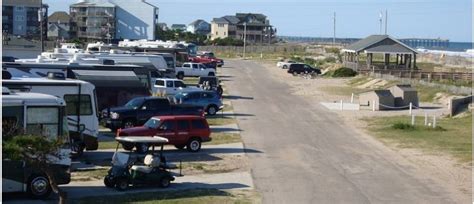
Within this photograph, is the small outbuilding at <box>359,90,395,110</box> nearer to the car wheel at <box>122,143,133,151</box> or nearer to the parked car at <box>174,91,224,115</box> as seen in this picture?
the parked car at <box>174,91,224,115</box>

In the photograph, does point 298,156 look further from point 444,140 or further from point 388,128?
point 388,128

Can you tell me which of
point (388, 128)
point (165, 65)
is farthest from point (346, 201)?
point (165, 65)

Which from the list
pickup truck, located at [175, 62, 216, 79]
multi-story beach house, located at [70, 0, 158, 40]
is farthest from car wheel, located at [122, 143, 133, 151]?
multi-story beach house, located at [70, 0, 158, 40]

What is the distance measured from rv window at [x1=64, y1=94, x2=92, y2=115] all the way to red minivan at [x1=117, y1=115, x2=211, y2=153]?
8.54 ft

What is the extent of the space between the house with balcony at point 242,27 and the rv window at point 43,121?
533ft

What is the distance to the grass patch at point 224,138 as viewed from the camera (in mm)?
29925

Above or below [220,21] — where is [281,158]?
below

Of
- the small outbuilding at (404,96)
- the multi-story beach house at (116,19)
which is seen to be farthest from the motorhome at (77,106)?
the multi-story beach house at (116,19)

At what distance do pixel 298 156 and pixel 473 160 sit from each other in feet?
19.0

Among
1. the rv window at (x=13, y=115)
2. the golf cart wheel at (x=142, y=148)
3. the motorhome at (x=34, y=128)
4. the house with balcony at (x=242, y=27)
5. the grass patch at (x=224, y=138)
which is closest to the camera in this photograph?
the rv window at (x=13, y=115)

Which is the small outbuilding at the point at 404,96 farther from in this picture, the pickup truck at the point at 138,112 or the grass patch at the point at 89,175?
the grass patch at the point at 89,175

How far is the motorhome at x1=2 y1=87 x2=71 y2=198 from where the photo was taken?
16516 millimetres

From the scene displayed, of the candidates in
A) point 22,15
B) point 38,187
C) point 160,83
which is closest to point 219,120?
point 160,83

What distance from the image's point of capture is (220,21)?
607 feet
